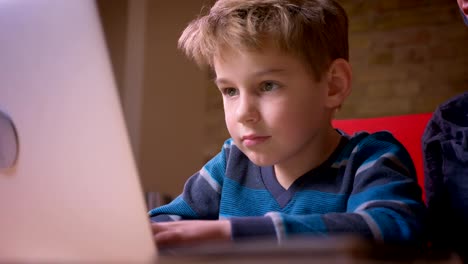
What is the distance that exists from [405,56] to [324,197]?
269 cm

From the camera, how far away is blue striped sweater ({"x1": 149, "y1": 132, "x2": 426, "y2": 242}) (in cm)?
59

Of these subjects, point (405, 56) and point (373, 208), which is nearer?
point (373, 208)

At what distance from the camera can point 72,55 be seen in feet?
1.63

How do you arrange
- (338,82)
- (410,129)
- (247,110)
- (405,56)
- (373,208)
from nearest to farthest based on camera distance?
(373,208), (247,110), (338,82), (410,129), (405,56)

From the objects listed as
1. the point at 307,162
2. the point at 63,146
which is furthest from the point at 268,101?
the point at 63,146

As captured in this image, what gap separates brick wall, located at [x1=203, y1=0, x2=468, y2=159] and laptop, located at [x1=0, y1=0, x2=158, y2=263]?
300 cm

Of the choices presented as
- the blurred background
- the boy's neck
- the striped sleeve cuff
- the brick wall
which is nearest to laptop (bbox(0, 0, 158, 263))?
the striped sleeve cuff

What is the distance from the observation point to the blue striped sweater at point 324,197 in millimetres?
594

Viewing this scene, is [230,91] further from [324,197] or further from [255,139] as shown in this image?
[324,197]

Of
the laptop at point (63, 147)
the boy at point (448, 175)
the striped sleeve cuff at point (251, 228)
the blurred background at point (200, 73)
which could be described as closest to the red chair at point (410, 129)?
the boy at point (448, 175)

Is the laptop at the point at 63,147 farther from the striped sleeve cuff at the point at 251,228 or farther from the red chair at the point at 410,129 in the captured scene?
the red chair at the point at 410,129

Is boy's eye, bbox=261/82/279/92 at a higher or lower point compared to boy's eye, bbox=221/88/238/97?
higher

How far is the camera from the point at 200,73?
12.3 feet

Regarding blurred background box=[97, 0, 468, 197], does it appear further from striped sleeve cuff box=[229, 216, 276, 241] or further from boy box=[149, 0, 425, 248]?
striped sleeve cuff box=[229, 216, 276, 241]
